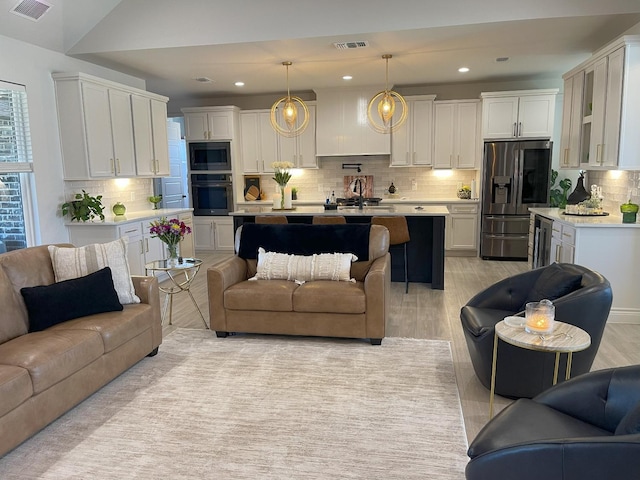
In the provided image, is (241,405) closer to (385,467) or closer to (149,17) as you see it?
(385,467)

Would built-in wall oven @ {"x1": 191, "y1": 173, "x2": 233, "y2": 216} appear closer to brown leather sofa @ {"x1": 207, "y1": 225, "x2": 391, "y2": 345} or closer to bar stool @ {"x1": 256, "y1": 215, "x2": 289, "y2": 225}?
bar stool @ {"x1": 256, "y1": 215, "x2": 289, "y2": 225}

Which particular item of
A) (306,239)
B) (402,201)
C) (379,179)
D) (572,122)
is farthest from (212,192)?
(572,122)

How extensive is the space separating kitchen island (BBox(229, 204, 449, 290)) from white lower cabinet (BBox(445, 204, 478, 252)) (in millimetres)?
1997

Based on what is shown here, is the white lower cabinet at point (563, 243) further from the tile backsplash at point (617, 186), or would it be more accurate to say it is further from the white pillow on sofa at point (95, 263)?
the white pillow on sofa at point (95, 263)

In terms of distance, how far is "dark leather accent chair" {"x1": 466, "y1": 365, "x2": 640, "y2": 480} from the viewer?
151cm

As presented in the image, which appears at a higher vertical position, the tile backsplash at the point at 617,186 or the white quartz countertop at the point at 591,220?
the tile backsplash at the point at 617,186

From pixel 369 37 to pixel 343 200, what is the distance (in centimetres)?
352

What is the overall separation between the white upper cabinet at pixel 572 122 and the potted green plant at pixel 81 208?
5624 mm

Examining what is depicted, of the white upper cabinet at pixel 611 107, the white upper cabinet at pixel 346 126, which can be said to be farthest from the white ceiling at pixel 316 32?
the white upper cabinet at pixel 346 126

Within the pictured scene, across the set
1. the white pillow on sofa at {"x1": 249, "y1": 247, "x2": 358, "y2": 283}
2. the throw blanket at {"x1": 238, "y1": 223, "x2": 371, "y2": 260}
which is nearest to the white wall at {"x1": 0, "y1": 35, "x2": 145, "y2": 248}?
the throw blanket at {"x1": 238, "y1": 223, "x2": 371, "y2": 260}

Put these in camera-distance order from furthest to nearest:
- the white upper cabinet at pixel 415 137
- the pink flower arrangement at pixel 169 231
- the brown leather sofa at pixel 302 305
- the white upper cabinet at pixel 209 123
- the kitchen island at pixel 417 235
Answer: the white upper cabinet at pixel 209 123
the white upper cabinet at pixel 415 137
the kitchen island at pixel 417 235
the pink flower arrangement at pixel 169 231
the brown leather sofa at pixel 302 305

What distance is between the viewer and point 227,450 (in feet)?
8.14

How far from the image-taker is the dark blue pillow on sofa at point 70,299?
309 cm

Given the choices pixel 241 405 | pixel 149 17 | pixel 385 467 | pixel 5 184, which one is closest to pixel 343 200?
pixel 149 17
